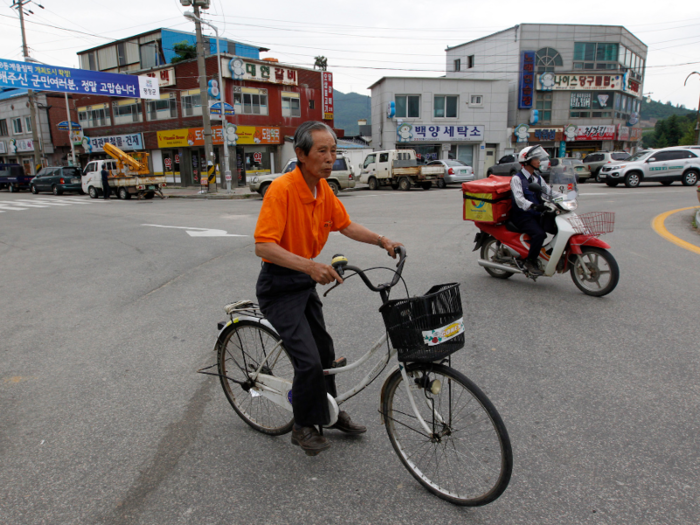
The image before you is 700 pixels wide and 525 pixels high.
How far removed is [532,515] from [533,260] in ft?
13.9

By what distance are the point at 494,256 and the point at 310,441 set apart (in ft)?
15.3

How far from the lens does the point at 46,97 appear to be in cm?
4572

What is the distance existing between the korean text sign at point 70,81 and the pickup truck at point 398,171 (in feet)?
39.4

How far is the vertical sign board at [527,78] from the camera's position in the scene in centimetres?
3909

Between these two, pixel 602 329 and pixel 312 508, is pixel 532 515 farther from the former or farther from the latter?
pixel 602 329

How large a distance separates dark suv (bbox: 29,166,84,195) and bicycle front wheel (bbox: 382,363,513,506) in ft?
102

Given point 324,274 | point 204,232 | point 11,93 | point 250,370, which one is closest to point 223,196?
point 204,232

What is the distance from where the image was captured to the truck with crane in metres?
24.0

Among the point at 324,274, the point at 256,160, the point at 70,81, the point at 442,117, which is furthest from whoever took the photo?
the point at 442,117

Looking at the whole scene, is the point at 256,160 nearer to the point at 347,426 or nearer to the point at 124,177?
the point at 124,177

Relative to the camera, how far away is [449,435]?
2432 millimetres

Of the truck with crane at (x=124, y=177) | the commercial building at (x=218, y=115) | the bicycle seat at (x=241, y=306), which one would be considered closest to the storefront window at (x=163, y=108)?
the commercial building at (x=218, y=115)

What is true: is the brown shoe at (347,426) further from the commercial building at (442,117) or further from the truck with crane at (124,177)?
the commercial building at (442,117)

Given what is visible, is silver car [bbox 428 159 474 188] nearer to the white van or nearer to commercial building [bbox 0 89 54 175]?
the white van
